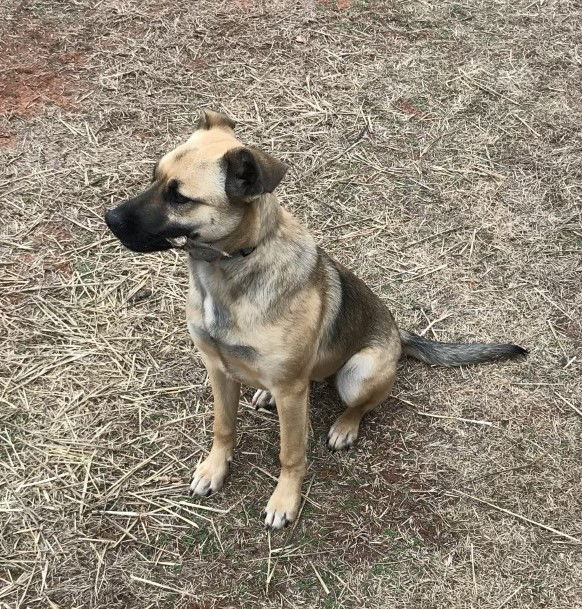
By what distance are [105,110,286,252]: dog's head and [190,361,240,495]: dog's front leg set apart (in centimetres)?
121

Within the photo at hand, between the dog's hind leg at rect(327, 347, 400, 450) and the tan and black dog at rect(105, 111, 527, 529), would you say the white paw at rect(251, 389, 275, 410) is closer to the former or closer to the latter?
the tan and black dog at rect(105, 111, 527, 529)

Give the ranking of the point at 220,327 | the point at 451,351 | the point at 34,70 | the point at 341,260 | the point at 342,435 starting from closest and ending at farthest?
the point at 220,327, the point at 342,435, the point at 451,351, the point at 341,260, the point at 34,70

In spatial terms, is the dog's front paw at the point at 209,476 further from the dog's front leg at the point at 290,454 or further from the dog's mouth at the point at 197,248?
the dog's mouth at the point at 197,248

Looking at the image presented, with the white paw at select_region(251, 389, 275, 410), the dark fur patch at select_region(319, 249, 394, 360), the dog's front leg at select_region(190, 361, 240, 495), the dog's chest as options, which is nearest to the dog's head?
the dog's chest

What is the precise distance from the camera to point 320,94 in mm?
7109

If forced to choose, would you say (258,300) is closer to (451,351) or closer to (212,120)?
(212,120)

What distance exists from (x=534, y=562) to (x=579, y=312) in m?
2.21

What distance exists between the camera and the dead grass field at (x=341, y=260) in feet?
13.3

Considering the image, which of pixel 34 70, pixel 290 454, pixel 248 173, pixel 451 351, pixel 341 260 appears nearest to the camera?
pixel 248 173

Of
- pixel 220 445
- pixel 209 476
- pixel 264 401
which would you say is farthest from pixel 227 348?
pixel 264 401

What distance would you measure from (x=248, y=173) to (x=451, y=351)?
2417 millimetres

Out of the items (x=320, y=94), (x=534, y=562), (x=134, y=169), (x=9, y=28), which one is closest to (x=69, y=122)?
(x=134, y=169)

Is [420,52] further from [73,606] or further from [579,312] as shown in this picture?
[73,606]

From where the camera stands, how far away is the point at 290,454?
4055 millimetres
